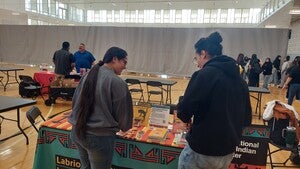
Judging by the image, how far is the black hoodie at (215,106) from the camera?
49.7 inches

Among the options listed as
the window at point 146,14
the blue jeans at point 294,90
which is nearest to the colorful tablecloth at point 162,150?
the blue jeans at point 294,90

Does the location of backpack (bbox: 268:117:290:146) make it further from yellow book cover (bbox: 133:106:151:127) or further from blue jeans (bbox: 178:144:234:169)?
blue jeans (bbox: 178:144:234:169)

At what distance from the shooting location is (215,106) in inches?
49.9

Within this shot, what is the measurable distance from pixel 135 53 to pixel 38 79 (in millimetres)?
5368

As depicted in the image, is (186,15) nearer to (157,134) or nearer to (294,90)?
(294,90)

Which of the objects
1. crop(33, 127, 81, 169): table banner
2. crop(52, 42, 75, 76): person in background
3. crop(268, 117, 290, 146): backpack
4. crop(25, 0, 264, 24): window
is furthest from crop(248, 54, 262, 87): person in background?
crop(25, 0, 264, 24): window

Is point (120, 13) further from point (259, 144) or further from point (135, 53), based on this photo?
point (259, 144)

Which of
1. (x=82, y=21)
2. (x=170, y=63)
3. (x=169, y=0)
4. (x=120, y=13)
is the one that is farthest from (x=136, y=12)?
(x=170, y=63)

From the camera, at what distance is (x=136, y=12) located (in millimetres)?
21766

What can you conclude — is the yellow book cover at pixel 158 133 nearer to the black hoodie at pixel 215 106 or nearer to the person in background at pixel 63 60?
the black hoodie at pixel 215 106

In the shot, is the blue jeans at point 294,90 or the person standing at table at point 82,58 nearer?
the blue jeans at point 294,90

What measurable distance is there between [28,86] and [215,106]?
6.03m

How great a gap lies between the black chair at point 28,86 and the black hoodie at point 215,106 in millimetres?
5766

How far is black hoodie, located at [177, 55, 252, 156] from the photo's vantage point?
1.26 meters
